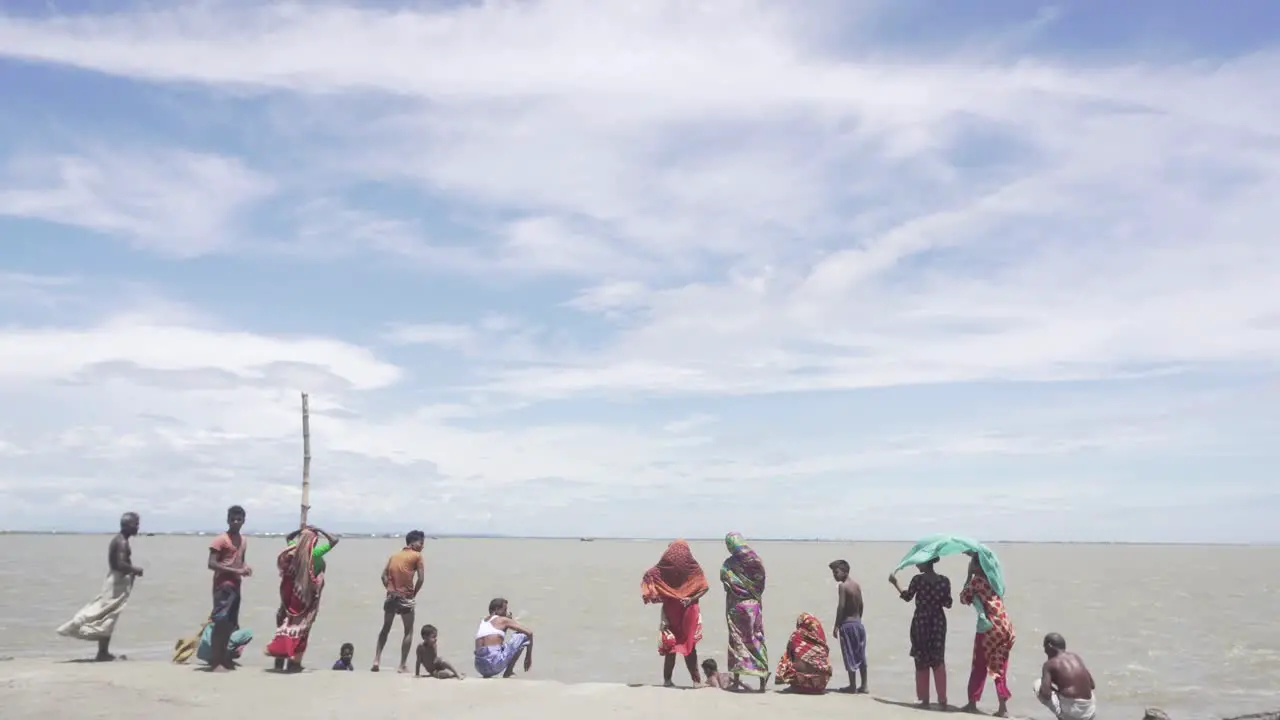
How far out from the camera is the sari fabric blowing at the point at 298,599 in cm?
1057

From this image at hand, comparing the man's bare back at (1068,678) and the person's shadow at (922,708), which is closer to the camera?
the man's bare back at (1068,678)

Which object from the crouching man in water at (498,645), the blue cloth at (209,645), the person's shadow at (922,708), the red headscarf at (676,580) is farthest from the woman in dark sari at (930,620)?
the blue cloth at (209,645)

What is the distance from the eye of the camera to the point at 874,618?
89.4 ft

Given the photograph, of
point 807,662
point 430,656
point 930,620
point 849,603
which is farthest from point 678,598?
point 430,656

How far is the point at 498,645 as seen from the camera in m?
11.6

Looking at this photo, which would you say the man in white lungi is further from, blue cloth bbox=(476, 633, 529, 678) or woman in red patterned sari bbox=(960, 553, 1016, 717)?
woman in red patterned sari bbox=(960, 553, 1016, 717)

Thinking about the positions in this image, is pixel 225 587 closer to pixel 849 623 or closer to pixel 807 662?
pixel 807 662

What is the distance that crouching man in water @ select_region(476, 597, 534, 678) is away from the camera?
11.5m

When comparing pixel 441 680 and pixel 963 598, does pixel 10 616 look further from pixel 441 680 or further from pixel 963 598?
pixel 963 598

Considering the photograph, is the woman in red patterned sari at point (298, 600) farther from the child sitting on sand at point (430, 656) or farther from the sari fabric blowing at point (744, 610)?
the sari fabric blowing at point (744, 610)

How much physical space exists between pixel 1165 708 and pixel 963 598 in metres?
7.71

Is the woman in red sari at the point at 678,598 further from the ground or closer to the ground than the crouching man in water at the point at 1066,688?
further from the ground

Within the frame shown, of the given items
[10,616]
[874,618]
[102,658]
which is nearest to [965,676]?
[874,618]

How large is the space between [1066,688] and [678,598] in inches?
164
